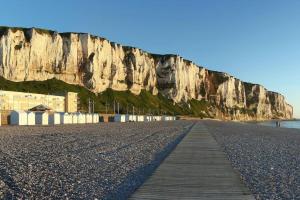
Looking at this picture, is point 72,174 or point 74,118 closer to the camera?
point 72,174

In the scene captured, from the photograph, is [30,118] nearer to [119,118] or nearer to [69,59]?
[119,118]

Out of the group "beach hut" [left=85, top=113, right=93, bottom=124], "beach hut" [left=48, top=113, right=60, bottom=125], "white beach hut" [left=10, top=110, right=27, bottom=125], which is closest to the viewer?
"white beach hut" [left=10, top=110, right=27, bottom=125]

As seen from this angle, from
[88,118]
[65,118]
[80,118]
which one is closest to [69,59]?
[88,118]

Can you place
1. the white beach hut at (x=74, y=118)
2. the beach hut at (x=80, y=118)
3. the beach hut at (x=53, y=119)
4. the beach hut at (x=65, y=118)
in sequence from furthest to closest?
1. the beach hut at (x=80, y=118)
2. the white beach hut at (x=74, y=118)
3. the beach hut at (x=65, y=118)
4. the beach hut at (x=53, y=119)

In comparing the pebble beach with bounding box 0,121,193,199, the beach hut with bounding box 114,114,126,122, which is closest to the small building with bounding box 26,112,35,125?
the pebble beach with bounding box 0,121,193,199

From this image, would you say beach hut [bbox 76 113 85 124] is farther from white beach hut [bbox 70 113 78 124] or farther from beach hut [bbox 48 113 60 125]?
beach hut [bbox 48 113 60 125]

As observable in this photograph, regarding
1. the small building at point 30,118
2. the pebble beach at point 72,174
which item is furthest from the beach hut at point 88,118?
the pebble beach at point 72,174

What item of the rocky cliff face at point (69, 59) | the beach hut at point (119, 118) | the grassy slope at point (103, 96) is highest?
the rocky cliff face at point (69, 59)

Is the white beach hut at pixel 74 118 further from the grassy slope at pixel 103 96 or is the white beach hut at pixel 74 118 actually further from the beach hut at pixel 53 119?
the grassy slope at pixel 103 96

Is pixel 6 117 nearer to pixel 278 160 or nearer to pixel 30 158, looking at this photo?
pixel 30 158

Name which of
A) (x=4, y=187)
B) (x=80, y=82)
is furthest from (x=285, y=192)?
(x=80, y=82)

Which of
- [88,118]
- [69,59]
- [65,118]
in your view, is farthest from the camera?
[69,59]

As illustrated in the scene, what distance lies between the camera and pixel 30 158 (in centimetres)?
1402

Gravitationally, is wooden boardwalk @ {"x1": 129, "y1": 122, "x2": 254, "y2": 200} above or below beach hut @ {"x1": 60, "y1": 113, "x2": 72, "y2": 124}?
A: below
